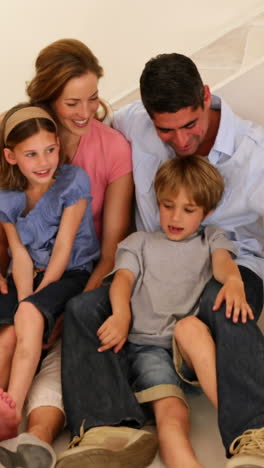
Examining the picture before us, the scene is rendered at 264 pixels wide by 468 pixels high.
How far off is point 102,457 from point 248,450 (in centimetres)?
29

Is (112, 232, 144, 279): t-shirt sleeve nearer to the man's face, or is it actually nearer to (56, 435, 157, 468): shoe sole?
the man's face

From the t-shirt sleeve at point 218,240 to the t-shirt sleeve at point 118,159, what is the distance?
0.99 ft

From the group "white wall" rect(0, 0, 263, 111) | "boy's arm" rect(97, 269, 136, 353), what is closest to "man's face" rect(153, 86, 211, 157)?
"boy's arm" rect(97, 269, 136, 353)

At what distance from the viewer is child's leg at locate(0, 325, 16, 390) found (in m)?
1.80

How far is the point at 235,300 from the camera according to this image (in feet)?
5.49

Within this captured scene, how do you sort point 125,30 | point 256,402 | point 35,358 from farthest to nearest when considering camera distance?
point 125,30 < point 35,358 < point 256,402

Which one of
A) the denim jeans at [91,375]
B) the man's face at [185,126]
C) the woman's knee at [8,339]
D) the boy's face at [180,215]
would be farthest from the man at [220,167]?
the woman's knee at [8,339]

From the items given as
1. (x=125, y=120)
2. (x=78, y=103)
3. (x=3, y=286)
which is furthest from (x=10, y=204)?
(x=125, y=120)

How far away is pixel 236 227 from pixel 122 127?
45 centimetres

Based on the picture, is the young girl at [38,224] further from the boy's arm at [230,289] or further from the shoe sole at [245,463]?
the shoe sole at [245,463]

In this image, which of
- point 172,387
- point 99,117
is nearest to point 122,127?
point 99,117

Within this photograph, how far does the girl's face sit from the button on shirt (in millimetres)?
250

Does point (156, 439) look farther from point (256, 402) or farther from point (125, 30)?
point (125, 30)

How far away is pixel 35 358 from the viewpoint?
1.77 meters
